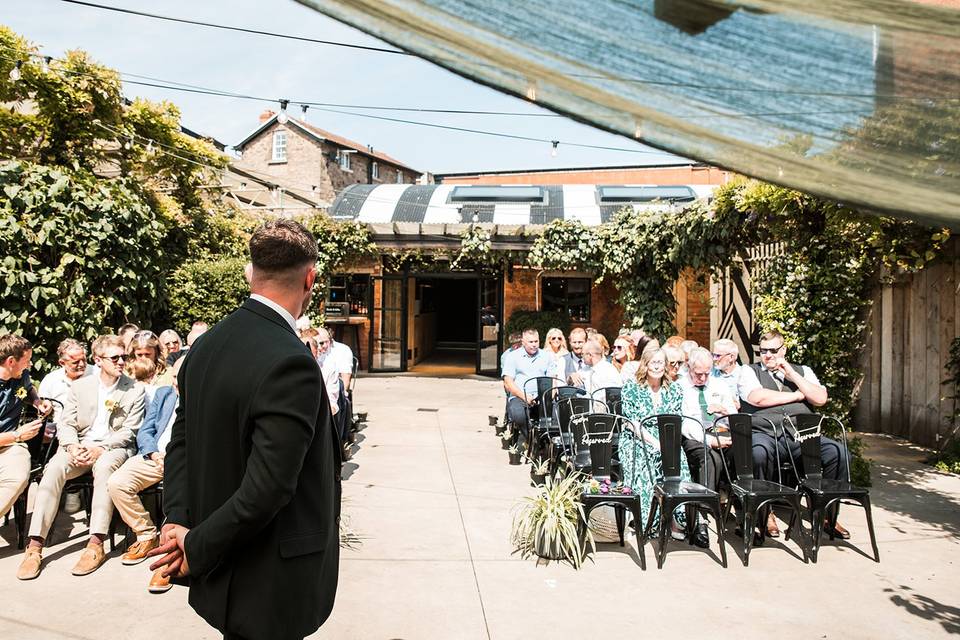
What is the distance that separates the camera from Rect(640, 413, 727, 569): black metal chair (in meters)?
4.25

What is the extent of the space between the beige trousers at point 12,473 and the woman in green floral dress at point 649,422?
13.6ft

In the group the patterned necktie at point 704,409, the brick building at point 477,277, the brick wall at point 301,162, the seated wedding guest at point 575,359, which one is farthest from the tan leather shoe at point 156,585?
the brick wall at point 301,162

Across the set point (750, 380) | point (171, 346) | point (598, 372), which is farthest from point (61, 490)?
point (750, 380)

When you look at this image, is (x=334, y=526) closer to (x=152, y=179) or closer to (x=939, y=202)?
(x=939, y=202)

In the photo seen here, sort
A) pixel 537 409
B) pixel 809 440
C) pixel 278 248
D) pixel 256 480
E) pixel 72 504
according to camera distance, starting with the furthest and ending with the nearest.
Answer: pixel 537 409 < pixel 72 504 < pixel 809 440 < pixel 278 248 < pixel 256 480

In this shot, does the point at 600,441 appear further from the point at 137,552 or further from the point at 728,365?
the point at 137,552

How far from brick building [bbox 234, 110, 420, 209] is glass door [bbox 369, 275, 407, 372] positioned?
43.5 feet

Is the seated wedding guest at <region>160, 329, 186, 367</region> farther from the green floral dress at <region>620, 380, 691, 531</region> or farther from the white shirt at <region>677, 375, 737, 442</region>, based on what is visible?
the white shirt at <region>677, 375, 737, 442</region>

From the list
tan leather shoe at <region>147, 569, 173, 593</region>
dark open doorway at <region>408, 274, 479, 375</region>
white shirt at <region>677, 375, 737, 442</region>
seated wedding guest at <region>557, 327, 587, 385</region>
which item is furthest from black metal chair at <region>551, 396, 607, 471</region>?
dark open doorway at <region>408, 274, 479, 375</region>

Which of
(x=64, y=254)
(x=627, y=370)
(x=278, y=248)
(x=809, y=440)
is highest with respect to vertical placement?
(x=64, y=254)

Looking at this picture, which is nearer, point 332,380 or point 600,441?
point 600,441

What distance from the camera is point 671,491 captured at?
4.39 meters

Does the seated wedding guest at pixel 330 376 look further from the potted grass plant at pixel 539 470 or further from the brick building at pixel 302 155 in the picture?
the brick building at pixel 302 155

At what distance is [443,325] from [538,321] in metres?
10.8
